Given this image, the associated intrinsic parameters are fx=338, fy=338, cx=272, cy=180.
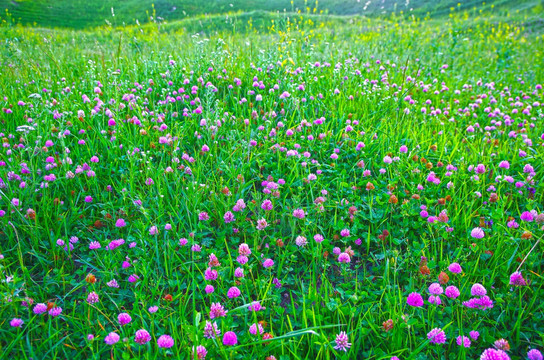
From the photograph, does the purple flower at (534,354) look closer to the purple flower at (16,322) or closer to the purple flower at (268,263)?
the purple flower at (268,263)

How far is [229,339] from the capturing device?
5.67 feet

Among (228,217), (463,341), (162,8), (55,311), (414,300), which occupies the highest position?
(162,8)

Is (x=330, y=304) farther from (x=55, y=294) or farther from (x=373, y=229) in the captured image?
(x=55, y=294)

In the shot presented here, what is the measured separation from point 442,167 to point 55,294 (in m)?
3.23

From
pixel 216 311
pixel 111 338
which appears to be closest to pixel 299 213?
pixel 216 311

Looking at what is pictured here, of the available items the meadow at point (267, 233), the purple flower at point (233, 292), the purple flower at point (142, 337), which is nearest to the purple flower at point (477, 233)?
the meadow at point (267, 233)

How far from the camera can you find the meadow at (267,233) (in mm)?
1843

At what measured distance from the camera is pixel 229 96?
4289mm

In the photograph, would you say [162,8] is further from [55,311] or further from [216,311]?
[216,311]

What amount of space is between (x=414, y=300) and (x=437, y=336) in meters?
0.20

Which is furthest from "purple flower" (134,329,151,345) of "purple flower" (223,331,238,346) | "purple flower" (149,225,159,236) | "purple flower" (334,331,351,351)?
"purple flower" (334,331,351,351)

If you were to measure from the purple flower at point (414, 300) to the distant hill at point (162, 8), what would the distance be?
18.9 metres

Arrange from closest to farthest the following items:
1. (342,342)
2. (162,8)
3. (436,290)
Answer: (342,342) < (436,290) < (162,8)

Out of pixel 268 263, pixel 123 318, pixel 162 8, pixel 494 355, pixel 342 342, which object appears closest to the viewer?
pixel 494 355
